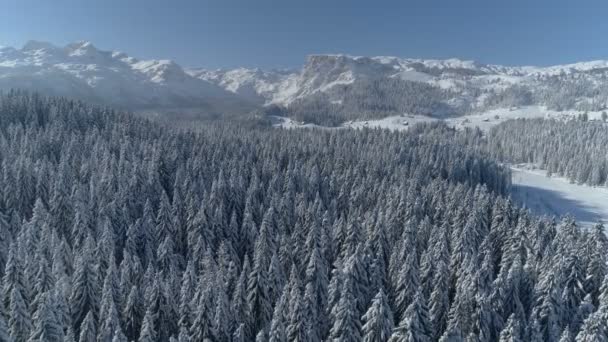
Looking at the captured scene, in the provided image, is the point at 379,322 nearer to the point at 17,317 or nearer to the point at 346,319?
the point at 346,319

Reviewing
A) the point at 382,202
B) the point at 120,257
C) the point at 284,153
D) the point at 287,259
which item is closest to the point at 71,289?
the point at 120,257

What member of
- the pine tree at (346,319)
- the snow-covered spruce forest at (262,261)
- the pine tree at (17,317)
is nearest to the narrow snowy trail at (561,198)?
the snow-covered spruce forest at (262,261)

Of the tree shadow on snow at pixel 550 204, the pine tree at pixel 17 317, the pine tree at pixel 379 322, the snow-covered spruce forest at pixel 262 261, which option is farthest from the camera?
the tree shadow on snow at pixel 550 204

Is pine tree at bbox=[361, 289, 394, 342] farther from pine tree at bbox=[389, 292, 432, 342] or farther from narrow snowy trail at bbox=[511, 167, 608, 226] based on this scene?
narrow snowy trail at bbox=[511, 167, 608, 226]

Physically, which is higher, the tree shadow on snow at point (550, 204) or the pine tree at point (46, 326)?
the pine tree at point (46, 326)

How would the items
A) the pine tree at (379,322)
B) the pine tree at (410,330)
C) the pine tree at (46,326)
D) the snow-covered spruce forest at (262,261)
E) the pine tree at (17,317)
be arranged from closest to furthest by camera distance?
the pine tree at (46,326), the pine tree at (410,330), the pine tree at (17,317), the pine tree at (379,322), the snow-covered spruce forest at (262,261)

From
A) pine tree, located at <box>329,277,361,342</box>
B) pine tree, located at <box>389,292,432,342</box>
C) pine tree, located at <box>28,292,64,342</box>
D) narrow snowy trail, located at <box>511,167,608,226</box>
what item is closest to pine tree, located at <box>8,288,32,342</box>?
pine tree, located at <box>28,292,64,342</box>

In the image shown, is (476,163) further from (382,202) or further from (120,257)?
(120,257)

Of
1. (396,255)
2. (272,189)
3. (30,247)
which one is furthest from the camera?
(272,189)

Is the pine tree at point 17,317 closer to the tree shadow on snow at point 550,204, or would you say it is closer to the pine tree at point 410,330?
the pine tree at point 410,330
